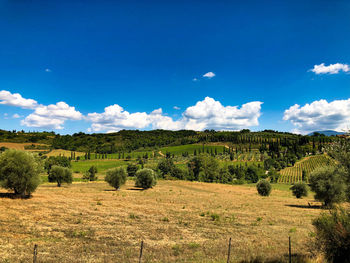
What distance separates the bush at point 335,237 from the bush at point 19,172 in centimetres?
4518

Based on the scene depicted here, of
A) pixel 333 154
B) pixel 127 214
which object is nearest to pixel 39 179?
pixel 127 214

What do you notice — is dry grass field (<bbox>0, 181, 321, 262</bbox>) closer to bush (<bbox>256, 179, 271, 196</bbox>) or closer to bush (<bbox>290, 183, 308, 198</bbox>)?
bush (<bbox>256, 179, 271, 196</bbox>)

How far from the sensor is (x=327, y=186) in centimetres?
4375

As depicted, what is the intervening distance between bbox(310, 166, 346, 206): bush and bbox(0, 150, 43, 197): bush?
57.2 metres

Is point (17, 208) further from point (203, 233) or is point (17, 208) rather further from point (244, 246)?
point (244, 246)

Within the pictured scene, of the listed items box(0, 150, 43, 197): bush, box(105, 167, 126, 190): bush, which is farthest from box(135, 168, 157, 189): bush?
box(0, 150, 43, 197): bush

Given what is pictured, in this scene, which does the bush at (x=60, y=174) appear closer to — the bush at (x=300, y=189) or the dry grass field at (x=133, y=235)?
the dry grass field at (x=133, y=235)

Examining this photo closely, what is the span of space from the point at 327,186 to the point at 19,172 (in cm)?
6056

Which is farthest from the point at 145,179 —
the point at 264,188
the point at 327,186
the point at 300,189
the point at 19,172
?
the point at 327,186

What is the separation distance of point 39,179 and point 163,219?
28.4 meters

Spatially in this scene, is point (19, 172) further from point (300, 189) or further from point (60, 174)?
point (300, 189)

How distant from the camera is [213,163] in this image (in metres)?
141

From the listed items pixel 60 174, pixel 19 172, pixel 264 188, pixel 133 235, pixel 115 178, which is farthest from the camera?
pixel 60 174

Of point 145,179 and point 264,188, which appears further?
point 145,179
